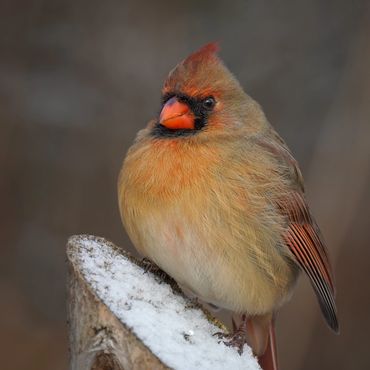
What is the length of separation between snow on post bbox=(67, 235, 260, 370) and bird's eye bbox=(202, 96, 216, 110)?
703 millimetres

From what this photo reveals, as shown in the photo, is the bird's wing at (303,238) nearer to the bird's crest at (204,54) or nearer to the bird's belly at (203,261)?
the bird's belly at (203,261)

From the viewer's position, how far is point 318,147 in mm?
5613

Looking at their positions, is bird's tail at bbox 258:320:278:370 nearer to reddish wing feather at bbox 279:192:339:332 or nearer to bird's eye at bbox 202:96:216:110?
reddish wing feather at bbox 279:192:339:332

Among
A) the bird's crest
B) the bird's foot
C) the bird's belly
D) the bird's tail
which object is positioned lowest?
the bird's tail

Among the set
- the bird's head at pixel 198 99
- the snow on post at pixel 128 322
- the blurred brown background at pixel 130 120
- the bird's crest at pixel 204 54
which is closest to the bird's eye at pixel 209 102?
the bird's head at pixel 198 99

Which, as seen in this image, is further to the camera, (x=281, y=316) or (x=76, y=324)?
(x=281, y=316)

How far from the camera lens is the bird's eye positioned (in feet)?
11.7

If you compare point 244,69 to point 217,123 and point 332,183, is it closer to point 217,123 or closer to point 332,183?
point 332,183

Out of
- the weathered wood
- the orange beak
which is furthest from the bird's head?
the weathered wood

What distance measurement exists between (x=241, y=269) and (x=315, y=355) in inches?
86.7

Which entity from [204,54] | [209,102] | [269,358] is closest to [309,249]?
[269,358]

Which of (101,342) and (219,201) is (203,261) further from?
(101,342)

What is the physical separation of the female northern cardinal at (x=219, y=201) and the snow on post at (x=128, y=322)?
262 mm

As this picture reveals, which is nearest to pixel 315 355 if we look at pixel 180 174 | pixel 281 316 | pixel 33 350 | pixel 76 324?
pixel 281 316
